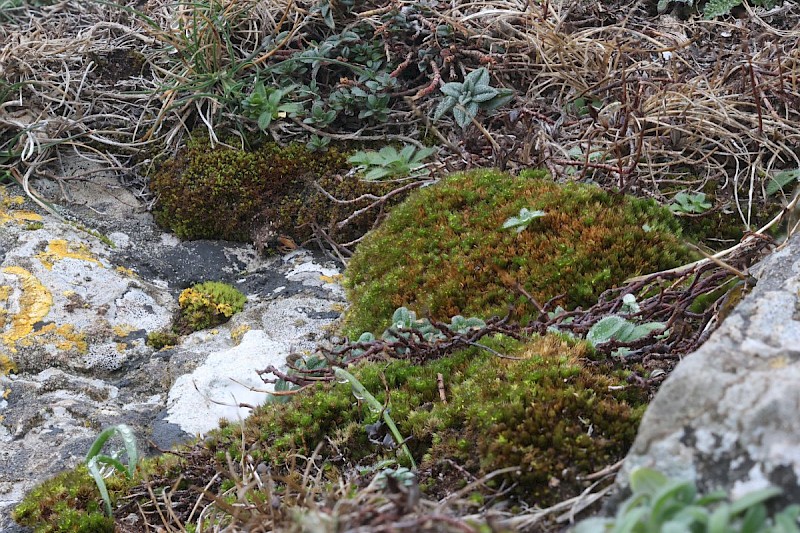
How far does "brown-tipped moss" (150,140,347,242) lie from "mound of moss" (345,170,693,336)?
962mm

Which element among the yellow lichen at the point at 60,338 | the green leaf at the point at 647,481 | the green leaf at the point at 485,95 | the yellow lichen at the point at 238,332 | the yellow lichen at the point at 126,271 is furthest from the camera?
the green leaf at the point at 485,95

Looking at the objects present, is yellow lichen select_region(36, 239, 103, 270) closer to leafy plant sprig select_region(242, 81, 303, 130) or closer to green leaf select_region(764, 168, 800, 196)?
leafy plant sprig select_region(242, 81, 303, 130)

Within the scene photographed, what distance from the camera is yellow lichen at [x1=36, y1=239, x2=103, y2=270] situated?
147 inches

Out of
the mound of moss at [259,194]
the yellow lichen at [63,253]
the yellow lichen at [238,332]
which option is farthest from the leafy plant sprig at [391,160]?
the yellow lichen at [63,253]

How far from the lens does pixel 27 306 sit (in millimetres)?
3451

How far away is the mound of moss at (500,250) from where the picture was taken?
9.85ft

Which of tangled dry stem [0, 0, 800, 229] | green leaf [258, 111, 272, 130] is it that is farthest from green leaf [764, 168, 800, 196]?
green leaf [258, 111, 272, 130]

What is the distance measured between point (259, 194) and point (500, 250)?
6.06ft

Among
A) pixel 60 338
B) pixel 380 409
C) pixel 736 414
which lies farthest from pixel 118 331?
pixel 736 414

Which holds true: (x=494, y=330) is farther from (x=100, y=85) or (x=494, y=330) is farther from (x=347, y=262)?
(x=100, y=85)

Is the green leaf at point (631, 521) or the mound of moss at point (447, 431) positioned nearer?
the green leaf at point (631, 521)

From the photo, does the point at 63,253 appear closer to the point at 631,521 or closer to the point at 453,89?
the point at 453,89

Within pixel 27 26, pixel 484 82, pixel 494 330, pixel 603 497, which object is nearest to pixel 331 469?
pixel 494 330

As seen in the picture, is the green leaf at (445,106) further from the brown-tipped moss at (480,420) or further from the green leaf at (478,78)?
the brown-tipped moss at (480,420)
